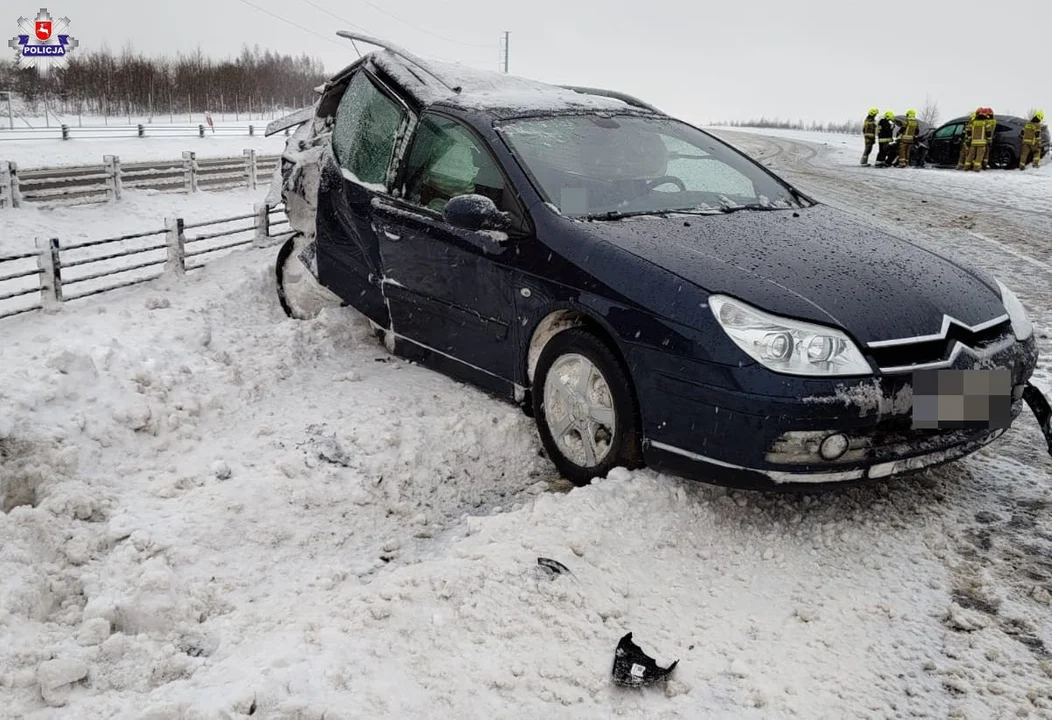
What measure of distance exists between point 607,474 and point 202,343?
334 cm

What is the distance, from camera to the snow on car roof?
16.7 ft

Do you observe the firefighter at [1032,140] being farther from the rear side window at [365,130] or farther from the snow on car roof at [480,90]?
the rear side window at [365,130]

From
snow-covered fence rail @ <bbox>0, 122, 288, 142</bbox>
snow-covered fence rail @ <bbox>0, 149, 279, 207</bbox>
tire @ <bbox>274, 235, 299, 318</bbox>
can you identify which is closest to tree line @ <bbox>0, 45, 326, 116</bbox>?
snow-covered fence rail @ <bbox>0, 122, 288, 142</bbox>

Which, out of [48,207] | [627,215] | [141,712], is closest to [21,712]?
[141,712]

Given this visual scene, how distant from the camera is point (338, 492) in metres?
4.21

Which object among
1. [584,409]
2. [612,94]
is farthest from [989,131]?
[584,409]

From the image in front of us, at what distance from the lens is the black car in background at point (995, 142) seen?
23938mm

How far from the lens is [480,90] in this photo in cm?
542

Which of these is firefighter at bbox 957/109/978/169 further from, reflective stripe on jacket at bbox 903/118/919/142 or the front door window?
the front door window

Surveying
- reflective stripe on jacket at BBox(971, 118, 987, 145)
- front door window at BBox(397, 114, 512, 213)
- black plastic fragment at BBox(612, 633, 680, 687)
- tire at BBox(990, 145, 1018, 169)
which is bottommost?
black plastic fragment at BBox(612, 633, 680, 687)

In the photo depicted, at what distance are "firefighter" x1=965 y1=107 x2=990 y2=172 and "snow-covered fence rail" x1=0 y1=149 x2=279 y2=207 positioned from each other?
58.1 ft

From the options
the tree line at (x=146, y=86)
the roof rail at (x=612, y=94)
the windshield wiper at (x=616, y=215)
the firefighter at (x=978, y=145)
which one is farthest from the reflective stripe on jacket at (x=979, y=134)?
the tree line at (x=146, y=86)

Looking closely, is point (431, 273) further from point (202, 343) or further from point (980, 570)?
point (980, 570)

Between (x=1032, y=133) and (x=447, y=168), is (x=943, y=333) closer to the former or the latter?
(x=447, y=168)
